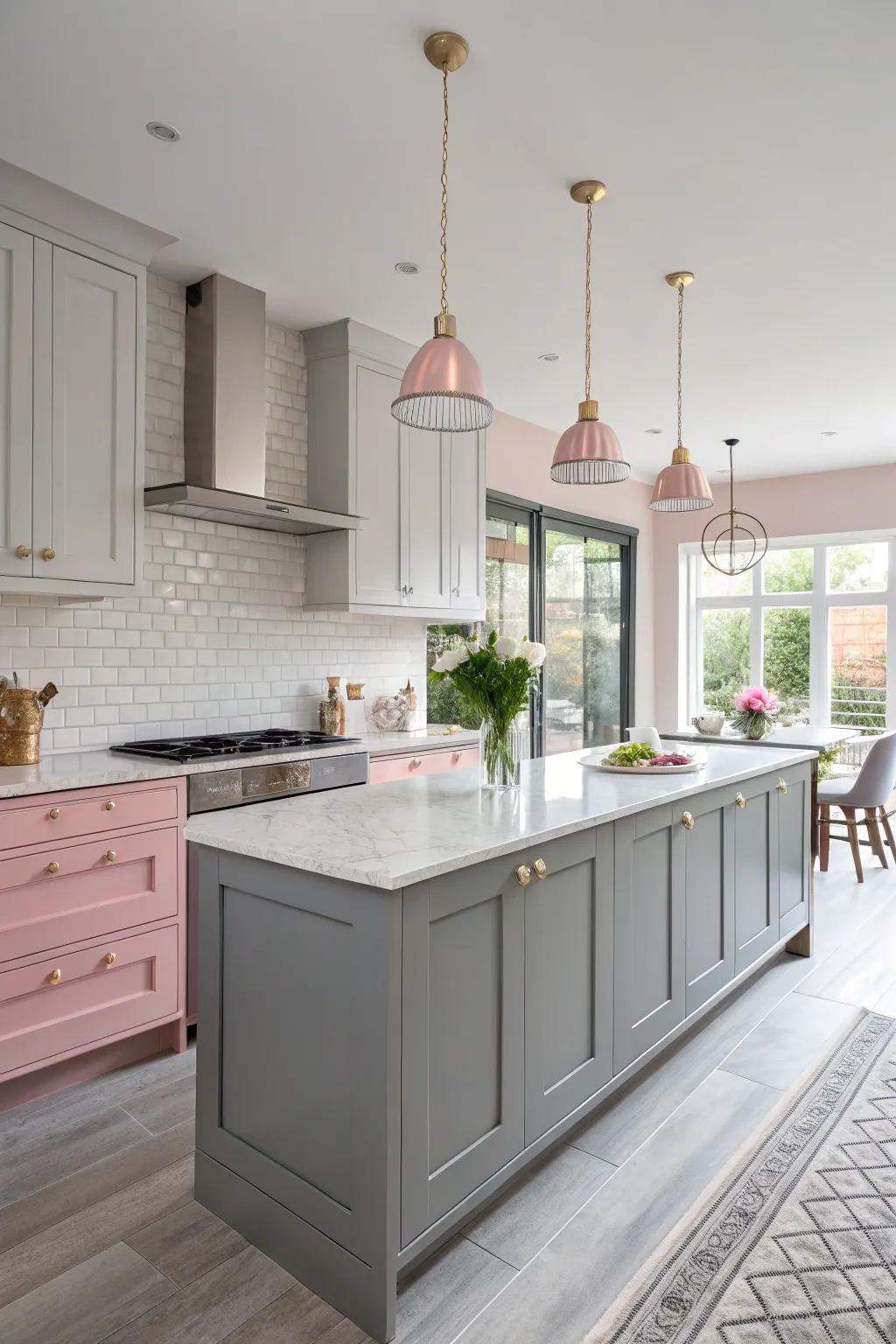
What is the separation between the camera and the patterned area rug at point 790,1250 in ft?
5.61

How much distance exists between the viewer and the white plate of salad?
2875mm

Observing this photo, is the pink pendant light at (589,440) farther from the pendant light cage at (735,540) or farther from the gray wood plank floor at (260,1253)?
the pendant light cage at (735,540)

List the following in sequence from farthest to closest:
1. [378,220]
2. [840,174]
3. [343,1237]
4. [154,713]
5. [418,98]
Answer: [154,713] → [378,220] → [840,174] → [418,98] → [343,1237]

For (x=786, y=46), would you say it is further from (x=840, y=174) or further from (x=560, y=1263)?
(x=560, y=1263)

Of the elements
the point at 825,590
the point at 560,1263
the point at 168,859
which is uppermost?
the point at 825,590

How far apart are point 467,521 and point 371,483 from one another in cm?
77

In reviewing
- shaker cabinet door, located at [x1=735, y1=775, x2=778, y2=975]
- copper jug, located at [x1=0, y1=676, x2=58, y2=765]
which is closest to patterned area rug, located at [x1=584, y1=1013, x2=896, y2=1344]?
shaker cabinet door, located at [x1=735, y1=775, x2=778, y2=975]

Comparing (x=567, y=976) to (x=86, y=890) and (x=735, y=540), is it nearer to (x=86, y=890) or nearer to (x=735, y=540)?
(x=86, y=890)

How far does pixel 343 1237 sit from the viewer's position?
170 cm

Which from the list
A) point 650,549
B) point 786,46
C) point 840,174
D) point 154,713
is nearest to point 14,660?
point 154,713

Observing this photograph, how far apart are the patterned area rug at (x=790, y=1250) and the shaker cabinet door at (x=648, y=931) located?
40 cm

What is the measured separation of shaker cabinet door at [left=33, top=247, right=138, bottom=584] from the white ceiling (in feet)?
1.01

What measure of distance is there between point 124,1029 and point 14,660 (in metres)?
1.34

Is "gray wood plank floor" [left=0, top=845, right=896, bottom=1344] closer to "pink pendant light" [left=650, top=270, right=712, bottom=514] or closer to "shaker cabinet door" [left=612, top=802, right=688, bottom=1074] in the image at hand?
"shaker cabinet door" [left=612, top=802, right=688, bottom=1074]
